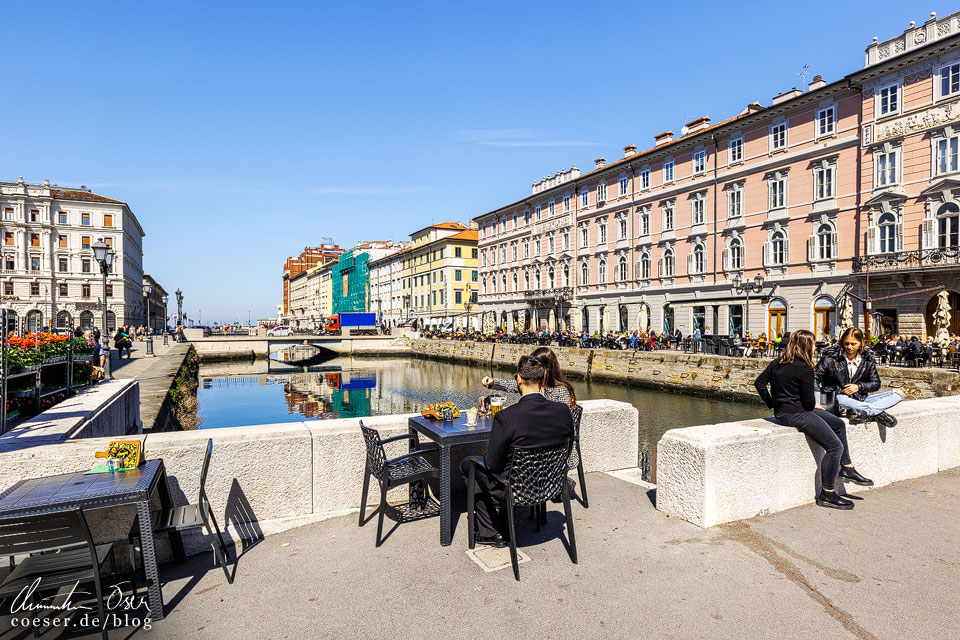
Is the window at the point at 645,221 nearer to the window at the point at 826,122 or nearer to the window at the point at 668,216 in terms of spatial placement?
the window at the point at 668,216

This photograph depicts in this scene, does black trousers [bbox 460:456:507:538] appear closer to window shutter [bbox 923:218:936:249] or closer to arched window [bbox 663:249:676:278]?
window shutter [bbox 923:218:936:249]

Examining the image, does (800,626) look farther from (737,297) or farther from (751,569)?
(737,297)

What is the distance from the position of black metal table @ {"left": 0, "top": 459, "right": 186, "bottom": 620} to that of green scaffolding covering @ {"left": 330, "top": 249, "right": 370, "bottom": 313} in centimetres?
8416

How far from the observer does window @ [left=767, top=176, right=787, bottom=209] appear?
27.2m

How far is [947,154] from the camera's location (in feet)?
70.7

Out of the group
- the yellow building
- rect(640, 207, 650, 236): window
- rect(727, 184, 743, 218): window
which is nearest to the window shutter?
rect(727, 184, 743, 218): window

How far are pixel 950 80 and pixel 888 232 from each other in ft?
19.9

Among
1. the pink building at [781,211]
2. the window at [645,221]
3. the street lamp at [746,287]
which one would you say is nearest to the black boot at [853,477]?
the pink building at [781,211]

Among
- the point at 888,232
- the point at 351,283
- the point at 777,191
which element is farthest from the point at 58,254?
the point at 888,232

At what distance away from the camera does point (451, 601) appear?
3.16 meters

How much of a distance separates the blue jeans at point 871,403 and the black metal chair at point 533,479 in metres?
3.15

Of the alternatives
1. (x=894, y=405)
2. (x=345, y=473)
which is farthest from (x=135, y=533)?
(x=894, y=405)

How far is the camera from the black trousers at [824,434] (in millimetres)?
4586

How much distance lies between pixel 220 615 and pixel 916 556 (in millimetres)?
4502
